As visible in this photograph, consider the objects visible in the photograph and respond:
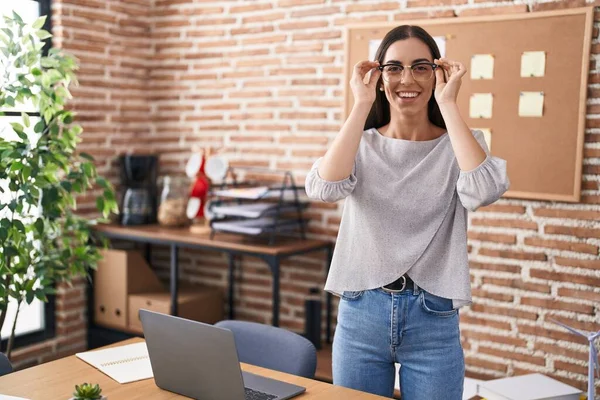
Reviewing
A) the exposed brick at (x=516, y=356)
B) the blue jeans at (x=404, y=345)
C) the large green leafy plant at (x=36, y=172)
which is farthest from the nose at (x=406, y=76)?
the exposed brick at (x=516, y=356)

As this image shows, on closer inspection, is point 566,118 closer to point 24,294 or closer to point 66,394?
point 66,394

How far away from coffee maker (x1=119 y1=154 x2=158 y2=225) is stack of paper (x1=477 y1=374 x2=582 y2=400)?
2102mm

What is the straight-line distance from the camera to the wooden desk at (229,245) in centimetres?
328

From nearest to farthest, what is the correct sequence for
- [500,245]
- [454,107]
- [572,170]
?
1. [454,107]
2. [572,170]
3. [500,245]

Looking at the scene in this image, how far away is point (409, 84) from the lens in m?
1.95

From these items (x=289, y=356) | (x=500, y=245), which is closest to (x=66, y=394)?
(x=289, y=356)

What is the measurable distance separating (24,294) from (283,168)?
4.79ft

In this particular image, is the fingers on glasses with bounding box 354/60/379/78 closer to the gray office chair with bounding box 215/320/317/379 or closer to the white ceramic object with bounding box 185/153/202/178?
the gray office chair with bounding box 215/320/317/379

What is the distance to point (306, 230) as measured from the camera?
12.2 feet

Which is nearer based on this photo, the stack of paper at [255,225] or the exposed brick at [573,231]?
the exposed brick at [573,231]

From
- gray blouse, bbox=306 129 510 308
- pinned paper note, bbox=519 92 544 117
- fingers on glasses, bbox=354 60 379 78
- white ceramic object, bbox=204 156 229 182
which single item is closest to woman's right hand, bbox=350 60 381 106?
fingers on glasses, bbox=354 60 379 78

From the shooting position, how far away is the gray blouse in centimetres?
186

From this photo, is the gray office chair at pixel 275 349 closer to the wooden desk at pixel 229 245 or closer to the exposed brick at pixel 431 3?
the wooden desk at pixel 229 245

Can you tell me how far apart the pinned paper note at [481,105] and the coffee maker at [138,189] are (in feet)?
6.18
